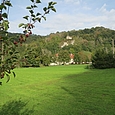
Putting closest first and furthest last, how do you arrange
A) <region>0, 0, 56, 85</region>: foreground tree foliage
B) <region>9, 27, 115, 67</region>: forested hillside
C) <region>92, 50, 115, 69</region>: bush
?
<region>0, 0, 56, 85</region>: foreground tree foliage < <region>92, 50, 115, 69</region>: bush < <region>9, 27, 115, 67</region>: forested hillside

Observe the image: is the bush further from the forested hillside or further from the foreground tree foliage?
the foreground tree foliage

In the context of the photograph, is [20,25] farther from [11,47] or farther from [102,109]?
[102,109]

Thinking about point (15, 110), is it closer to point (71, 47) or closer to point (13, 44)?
point (13, 44)

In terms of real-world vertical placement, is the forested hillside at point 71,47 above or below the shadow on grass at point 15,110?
above

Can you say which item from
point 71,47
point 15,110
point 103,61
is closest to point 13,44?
point 15,110

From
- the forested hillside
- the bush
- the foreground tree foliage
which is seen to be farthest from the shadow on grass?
the forested hillside

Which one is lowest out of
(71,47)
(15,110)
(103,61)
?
(15,110)

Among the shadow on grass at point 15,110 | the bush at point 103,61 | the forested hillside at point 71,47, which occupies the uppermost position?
the forested hillside at point 71,47

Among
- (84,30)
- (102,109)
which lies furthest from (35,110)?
(84,30)

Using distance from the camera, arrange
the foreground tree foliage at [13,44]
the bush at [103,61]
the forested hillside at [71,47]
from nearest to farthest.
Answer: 1. the foreground tree foliage at [13,44]
2. the bush at [103,61]
3. the forested hillside at [71,47]

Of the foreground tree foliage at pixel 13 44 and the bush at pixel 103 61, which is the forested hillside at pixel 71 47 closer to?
the bush at pixel 103 61

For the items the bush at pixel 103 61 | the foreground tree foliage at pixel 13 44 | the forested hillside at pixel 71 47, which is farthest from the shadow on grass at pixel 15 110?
the forested hillside at pixel 71 47

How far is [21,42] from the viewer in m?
A: 2.12

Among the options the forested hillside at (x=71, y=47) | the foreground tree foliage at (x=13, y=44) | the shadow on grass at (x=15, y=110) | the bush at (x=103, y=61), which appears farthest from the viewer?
the forested hillside at (x=71, y=47)
